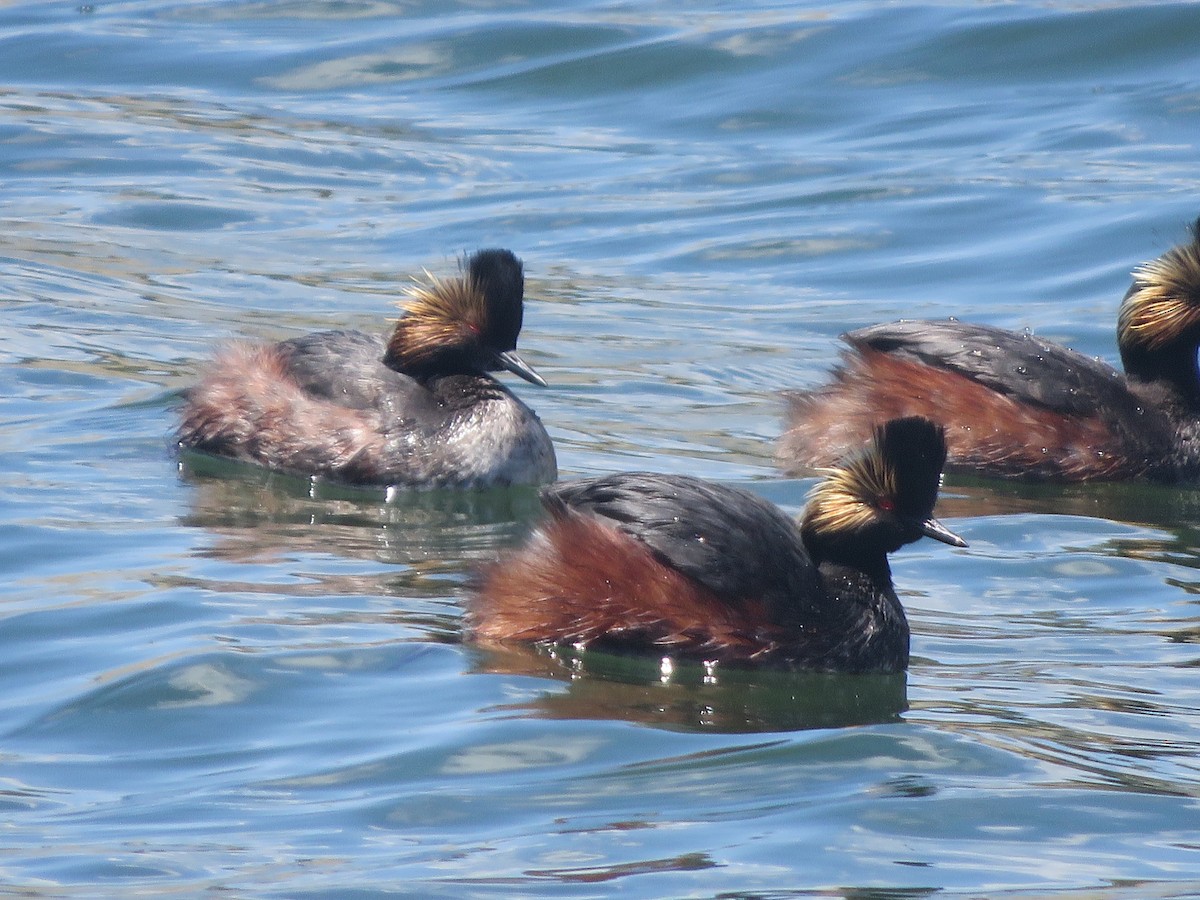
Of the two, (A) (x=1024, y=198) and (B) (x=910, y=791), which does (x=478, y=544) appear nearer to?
(B) (x=910, y=791)

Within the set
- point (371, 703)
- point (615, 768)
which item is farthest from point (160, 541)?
point (615, 768)

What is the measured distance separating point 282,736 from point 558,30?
15359mm

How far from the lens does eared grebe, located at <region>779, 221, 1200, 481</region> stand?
10.8 meters

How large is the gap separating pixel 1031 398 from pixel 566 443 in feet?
7.83

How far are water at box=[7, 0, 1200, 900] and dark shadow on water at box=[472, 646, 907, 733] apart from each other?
2cm

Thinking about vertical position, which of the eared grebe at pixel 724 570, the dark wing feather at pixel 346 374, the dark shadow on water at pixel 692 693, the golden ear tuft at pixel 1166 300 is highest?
the golden ear tuft at pixel 1166 300

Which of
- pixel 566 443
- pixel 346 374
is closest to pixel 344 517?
pixel 346 374

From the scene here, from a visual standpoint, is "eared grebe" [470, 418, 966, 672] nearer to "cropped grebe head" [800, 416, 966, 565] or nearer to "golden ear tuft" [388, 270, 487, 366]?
"cropped grebe head" [800, 416, 966, 565]

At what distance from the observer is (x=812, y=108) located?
19328 millimetres

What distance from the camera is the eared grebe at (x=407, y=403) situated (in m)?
10.6

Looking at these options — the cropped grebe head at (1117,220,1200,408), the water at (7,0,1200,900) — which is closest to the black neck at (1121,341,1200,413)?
the cropped grebe head at (1117,220,1200,408)

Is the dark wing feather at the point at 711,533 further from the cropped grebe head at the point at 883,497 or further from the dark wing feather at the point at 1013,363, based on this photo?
the dark wing feather at the point at 1013,363

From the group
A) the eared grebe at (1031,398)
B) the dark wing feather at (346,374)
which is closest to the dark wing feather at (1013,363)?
the eared grebe at (1031,398)

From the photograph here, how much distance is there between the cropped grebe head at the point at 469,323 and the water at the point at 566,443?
700 mm
